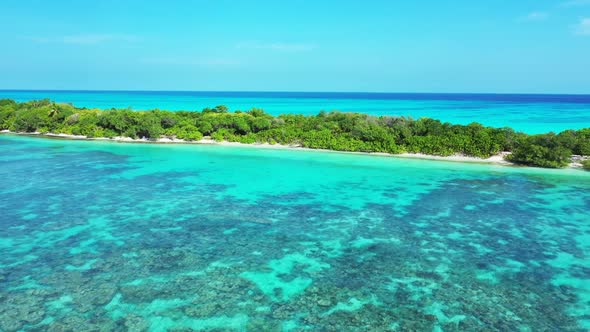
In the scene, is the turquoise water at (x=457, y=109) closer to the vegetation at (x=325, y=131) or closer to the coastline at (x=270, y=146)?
the vegetation at (x=325, y=131)

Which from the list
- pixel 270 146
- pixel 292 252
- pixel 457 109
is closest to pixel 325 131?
pixel 270 146

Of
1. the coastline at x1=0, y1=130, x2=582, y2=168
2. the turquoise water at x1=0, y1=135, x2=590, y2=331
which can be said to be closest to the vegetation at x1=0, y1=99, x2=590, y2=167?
the coastline at x1=0, y1=130, x2=582, y2=168

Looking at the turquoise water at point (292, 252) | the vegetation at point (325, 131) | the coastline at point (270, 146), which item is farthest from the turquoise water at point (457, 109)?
the turquoise water at point (292, 252)

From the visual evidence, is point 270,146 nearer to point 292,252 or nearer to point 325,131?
point 325,131

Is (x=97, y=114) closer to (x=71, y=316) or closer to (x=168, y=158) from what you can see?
(x=168, y=158)

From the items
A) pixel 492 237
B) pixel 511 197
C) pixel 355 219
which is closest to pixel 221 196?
pixel 355 219
